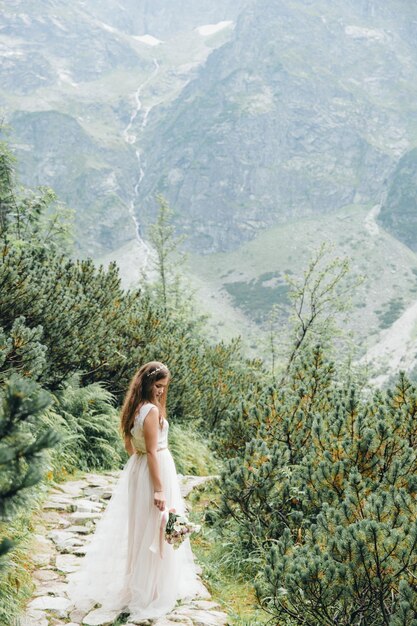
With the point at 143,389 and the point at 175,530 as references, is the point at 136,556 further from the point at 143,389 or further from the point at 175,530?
the point at 143,389

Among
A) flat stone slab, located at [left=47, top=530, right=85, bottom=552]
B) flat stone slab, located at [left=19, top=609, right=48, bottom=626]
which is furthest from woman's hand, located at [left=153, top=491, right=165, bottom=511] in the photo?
flat stone slab, located at [left=47, top=530, right=85, bottom=552]

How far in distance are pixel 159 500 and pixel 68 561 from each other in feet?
5.07

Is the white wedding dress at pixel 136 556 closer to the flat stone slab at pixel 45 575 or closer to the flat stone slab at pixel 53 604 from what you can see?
the flat stone slab at pixel 53 604

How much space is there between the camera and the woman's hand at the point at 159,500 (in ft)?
14.8

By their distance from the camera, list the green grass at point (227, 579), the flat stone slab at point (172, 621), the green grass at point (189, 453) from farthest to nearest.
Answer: the green grass at point (189, 453) → the green grass at point (227, 579) → the flat stone slab at point (172, 621)

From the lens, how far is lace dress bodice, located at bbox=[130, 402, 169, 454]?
443 centimetres

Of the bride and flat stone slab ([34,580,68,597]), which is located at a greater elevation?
the bride

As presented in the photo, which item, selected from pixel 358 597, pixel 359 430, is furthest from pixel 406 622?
pixel 359 430

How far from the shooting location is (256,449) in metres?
5.61

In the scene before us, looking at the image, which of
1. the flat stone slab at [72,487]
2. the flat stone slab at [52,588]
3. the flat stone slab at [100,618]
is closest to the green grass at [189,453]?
the flat stone slab at [72,487]

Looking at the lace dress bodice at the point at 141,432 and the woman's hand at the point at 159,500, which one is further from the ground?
the lace dress bodice at the point at 141,432

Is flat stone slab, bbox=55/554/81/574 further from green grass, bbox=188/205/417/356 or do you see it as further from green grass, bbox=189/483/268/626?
green grass, bbox=188/205/417/356

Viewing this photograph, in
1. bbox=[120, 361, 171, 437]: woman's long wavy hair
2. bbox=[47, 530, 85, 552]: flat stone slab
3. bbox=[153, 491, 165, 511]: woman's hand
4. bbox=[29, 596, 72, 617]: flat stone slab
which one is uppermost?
bbox=[120, 361, 171, 437]: woman's long wavy hair

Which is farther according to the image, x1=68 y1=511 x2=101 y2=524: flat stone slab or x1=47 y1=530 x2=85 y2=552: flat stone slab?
Answer: x1=68 y1=511 x2=101 y2=524: flat stone slab
